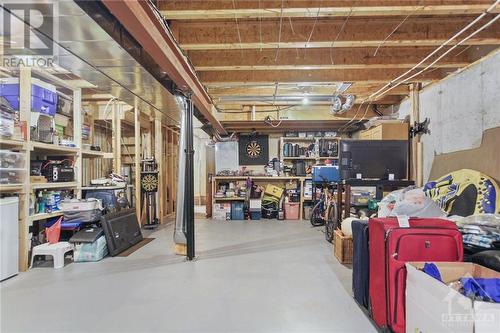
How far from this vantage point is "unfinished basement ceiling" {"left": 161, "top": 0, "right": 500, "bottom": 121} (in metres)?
2.41

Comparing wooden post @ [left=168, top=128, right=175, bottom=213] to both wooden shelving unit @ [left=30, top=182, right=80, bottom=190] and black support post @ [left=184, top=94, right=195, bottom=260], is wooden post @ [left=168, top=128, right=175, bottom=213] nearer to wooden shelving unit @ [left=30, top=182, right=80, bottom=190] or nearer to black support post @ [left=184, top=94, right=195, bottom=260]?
wooden shelving unit @ [left=30, top=182, right=80, bottom=190]

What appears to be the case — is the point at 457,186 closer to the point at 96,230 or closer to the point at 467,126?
the point at 467,126

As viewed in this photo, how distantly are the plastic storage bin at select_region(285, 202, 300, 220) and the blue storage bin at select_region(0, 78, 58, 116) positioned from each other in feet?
16.7

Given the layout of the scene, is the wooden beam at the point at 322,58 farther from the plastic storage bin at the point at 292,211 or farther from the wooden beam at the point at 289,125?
the plastic storage bin at the point at 292,211

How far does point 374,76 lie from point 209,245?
3.57m

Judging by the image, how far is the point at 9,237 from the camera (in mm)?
2996

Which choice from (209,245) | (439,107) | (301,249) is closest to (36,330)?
(209,245)

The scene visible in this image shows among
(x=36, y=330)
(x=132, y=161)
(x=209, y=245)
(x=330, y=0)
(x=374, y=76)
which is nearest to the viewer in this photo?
(x=36, y=330)

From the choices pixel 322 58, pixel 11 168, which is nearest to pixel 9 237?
pixel 11 168

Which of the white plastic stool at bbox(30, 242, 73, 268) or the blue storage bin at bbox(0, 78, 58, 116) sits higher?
the blue storage bin at bbox(0, 78, 58, 116)

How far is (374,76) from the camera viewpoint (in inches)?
159

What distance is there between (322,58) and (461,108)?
6.01 ft

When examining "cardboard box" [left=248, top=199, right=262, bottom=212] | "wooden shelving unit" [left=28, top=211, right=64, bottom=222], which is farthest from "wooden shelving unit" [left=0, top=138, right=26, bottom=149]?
"cardboard box" [left=248, top=199, right=262, bottom=212]

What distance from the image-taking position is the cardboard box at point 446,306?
114cm
